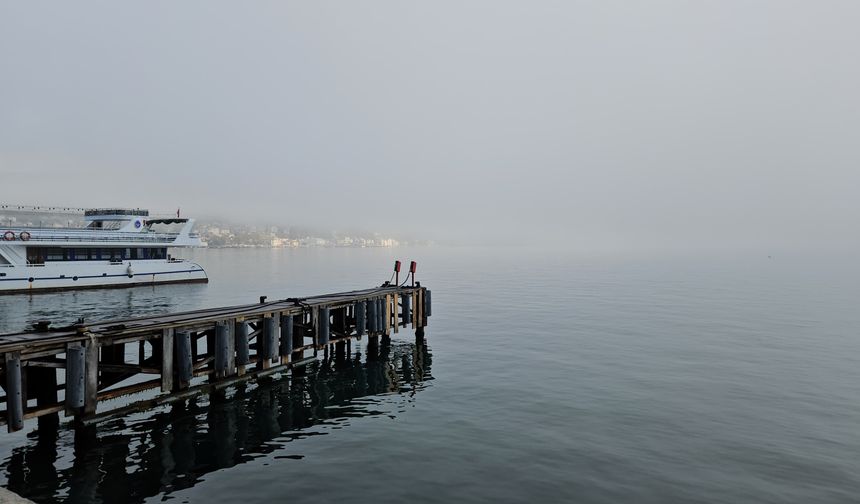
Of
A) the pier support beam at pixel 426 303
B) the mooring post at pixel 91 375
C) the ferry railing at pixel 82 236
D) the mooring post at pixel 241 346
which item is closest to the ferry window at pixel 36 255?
the ferry railing at pixel 82 236

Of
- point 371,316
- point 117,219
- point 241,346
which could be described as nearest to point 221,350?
point 241,346

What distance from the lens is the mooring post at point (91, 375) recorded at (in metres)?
14.5

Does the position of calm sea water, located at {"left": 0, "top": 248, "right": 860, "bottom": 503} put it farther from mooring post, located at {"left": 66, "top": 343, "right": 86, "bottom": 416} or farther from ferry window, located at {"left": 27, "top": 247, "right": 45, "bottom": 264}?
ferry window, located at {"left": 27, "top": 247, "right": 45, "bottom": 264}

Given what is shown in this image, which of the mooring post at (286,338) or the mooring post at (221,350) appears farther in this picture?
the mooring post at (286,338)

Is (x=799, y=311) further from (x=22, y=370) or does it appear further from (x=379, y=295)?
(x=22, y=370)

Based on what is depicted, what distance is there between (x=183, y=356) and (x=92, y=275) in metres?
50.6

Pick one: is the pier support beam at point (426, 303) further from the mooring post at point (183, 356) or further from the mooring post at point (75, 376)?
the mooring post at point (75, 376)

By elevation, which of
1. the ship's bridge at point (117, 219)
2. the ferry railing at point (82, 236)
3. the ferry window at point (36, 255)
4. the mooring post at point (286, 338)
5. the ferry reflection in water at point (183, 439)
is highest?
the ship's bridge at point (117, 219)

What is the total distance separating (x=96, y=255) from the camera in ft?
194

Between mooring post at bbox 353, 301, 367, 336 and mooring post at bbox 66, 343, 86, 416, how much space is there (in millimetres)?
13882


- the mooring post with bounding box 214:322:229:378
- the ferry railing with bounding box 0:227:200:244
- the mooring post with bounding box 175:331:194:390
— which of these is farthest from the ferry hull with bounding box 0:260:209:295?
the mooring post with bounding box 175:331:194:390

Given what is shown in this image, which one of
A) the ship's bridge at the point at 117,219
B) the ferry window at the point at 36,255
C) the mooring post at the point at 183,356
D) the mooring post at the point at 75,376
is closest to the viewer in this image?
the mooring post at the point at 75,376

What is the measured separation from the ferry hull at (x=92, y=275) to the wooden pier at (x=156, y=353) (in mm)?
36165

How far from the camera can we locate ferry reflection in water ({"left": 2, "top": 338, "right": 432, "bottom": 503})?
12.3 meters
